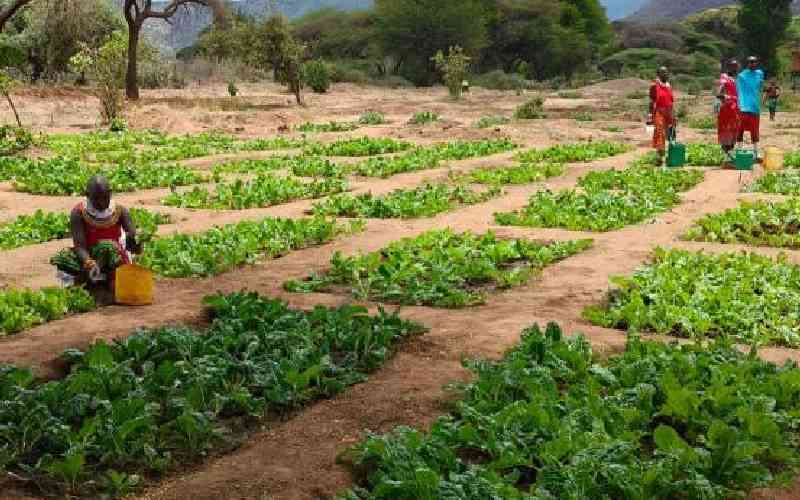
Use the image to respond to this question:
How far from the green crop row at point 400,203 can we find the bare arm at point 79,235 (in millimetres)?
4541

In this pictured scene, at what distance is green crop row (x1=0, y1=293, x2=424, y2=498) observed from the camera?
15.3ft

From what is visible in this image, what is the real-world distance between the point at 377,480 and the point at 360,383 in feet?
5.09

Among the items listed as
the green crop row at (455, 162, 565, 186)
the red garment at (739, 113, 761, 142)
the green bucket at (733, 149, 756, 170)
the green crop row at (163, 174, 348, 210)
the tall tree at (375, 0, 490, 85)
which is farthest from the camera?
the tall tree at (375, 0, 490, 85)

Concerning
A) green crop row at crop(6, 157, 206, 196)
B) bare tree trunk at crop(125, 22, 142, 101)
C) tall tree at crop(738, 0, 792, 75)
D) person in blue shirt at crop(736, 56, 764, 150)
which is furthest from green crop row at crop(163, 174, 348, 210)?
tall tree at crop(738, 0, 792, 75)

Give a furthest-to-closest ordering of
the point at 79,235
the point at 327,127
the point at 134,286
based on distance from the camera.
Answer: the point at 327,127
the point at 79,235
the point at 134,286

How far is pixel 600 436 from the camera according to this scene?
4645 mm

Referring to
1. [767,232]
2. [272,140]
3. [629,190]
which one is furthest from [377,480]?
[272,140]

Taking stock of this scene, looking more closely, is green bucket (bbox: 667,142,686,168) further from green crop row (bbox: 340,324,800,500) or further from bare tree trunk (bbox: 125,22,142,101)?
bare tree trunk (bbox: 125,22,142,101)

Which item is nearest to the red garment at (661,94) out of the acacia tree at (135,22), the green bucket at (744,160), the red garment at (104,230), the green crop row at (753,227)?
the green bucket at (744,160)

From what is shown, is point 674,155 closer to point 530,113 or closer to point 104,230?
point 104,230

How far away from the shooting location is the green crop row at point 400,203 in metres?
12.1

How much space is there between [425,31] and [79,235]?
43.4 m

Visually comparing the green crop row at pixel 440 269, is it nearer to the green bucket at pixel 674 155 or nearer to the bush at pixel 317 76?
the green bucket at pixel 674 155

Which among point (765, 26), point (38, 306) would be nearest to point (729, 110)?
point (38, 306)
